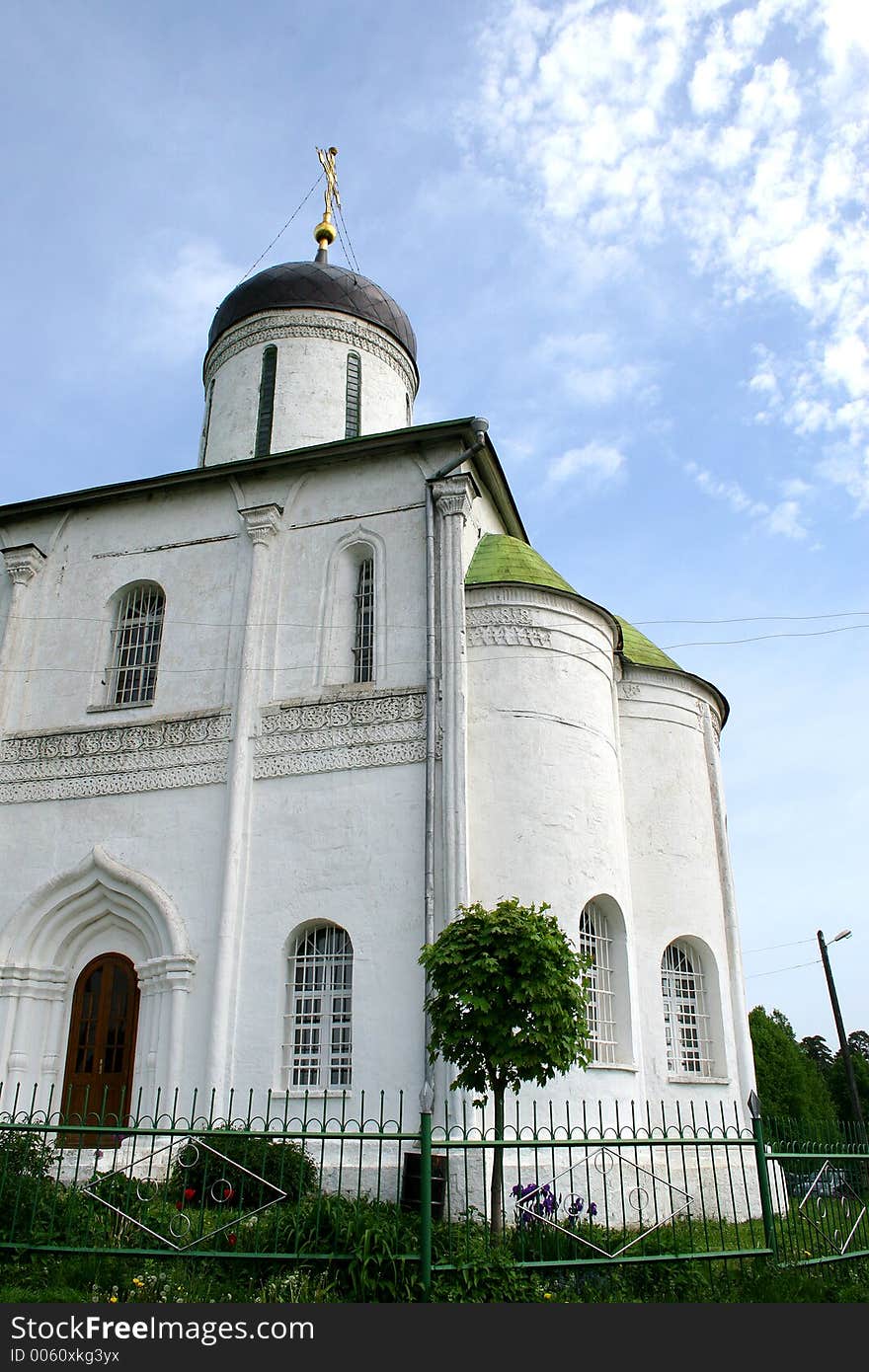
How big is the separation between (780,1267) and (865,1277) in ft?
2.62

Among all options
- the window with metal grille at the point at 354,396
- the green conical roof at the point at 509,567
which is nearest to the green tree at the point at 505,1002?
the green conical roof at the point at 509,567

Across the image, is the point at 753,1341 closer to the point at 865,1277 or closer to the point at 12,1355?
the point at 865,1277

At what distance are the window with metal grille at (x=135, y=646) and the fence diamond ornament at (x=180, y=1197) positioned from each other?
6.21m

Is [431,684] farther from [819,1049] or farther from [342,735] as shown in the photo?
[819,1049]

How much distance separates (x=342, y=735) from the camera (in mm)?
12859

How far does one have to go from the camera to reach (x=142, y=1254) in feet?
21.5

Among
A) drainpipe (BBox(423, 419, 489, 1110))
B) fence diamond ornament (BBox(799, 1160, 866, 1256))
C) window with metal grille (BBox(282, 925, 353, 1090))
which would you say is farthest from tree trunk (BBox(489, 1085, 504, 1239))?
window with metal grille (BBox(282, 925, 353, 1090))

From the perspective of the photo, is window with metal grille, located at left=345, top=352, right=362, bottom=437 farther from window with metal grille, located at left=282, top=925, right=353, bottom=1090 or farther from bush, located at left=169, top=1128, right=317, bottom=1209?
bush, located at left=169, top=1128, right=317, bottom=1209

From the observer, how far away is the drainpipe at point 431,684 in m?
11.3

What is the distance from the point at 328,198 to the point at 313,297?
262cm

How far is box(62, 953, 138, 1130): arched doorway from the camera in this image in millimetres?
12508

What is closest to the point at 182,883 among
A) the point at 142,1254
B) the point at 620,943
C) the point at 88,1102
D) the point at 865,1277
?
the point at 88,1102

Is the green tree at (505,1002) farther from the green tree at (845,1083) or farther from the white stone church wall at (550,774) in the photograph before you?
the green tree at (845,1083)

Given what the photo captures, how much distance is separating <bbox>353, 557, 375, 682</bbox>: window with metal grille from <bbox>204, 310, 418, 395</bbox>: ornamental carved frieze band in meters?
5.78
